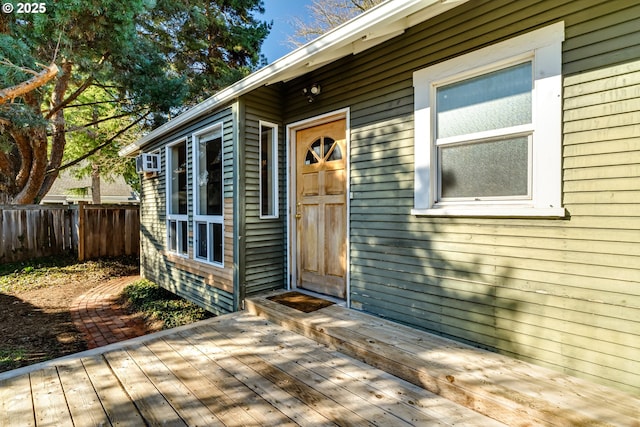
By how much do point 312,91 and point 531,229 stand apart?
2568 mm

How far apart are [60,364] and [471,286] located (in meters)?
3.29

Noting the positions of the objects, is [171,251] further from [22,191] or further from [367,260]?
[22,191]

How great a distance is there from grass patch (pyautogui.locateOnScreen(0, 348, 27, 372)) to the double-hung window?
7.10 ft

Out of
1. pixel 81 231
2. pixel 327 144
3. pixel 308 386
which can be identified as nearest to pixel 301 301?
pixel 308 386

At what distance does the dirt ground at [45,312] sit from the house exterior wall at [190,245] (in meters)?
1.37

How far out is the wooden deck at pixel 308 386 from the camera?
176 cm

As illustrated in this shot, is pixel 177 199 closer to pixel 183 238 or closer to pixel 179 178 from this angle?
pixel 179 178

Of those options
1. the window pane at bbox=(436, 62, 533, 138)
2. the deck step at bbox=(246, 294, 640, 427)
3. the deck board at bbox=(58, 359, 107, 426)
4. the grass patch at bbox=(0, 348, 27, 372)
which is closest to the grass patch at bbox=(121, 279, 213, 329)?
the grass patch at bbox=(0, 348, 27, 372)

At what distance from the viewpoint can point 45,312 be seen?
4879 mm

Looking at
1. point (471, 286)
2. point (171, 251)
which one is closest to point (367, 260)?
point (471, 286)

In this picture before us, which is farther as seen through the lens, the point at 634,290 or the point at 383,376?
the point at 383,376

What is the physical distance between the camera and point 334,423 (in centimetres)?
176

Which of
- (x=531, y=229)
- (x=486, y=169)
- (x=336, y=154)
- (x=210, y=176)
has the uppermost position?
(x=336, y=154)

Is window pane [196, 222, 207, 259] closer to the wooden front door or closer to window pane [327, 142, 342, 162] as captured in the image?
the wooden front door
